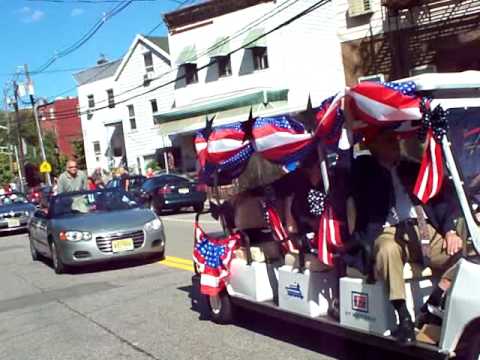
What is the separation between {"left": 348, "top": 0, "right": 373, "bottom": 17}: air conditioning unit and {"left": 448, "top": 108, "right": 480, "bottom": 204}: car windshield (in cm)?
2214

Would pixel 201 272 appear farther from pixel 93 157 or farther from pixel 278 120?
pixel 93 157

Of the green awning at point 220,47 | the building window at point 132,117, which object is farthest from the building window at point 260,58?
the building window at point 132,117

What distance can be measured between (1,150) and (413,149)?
91504 mm

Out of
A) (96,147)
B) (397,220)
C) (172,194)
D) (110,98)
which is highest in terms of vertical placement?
(110,98)

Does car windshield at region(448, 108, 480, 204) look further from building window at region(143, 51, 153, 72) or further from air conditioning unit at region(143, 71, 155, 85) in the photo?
building window at region(143, 51, 153, 72)

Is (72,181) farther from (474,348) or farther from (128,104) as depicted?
(128,104)

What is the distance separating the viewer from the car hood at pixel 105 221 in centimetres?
1137

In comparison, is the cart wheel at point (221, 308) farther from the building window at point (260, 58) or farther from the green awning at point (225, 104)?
the building window at point (260, 58)

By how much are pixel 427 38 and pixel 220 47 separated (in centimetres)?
1126

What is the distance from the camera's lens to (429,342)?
4406mm

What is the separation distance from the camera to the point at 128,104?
43.2 meters

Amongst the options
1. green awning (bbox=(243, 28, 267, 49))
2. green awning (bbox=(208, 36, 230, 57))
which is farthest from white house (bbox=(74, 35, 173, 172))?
green awning (bbox=(243, 28, 267, 49))

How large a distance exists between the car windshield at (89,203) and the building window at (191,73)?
2302cm

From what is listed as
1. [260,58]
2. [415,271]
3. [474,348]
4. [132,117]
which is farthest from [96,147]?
[474,348]
